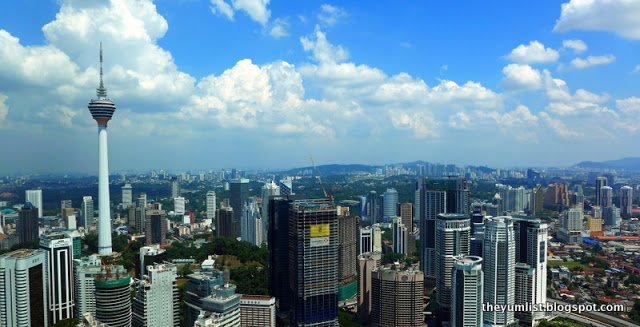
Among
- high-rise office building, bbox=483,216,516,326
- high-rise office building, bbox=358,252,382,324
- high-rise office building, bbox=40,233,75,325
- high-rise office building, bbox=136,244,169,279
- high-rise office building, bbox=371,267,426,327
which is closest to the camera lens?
high-rise office building, bbox=371,267,426,327

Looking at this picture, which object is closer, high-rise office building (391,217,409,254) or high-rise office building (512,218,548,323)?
high-rise office building (512,218,548,323)

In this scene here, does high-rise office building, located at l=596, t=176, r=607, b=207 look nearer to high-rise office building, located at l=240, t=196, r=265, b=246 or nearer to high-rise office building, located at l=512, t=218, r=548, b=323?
high-rise office building, located at l=512, t=218, r=548, b=323

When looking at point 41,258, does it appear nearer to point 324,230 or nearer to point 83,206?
point 324,230

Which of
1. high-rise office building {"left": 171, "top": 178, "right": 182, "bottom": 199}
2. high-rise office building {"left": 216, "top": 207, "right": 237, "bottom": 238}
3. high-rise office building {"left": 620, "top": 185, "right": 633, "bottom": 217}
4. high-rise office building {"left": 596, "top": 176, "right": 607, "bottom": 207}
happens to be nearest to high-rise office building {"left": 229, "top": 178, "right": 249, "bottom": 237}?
high-rise office building {"left": 216, "top": 207, "right": 237, "bottom": 238}

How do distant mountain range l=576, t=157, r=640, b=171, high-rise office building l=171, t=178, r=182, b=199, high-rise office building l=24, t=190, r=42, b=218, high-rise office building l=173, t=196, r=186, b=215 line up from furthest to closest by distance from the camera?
distant mountain range l=576, t=157, r=640, b=171
high-rise office building l=171, t=178, r=182, b=199
high-rise office building l=173, t=196, r=186, b=215
high-rise office building l=24, t=190, r=42, b=218

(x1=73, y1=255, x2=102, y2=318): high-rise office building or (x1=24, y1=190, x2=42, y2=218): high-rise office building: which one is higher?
(x1=24, y1=190, x2=42, y2=218): high-rise office building

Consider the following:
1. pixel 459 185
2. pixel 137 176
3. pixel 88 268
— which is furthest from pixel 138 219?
pixel 459 185

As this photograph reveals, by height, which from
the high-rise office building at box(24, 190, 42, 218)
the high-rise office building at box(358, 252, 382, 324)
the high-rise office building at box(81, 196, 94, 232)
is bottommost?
the high-rise office building at box(358, 252, 382, 324)
